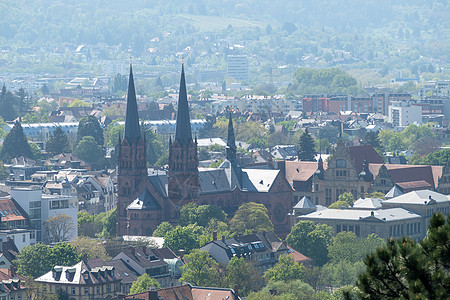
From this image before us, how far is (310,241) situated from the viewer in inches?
4186

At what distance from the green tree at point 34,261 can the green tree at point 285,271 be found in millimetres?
13417

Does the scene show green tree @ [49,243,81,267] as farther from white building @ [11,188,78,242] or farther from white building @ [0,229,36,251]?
white building @ [11,188,78,242]

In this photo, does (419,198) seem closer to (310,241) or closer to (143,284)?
(310,241)

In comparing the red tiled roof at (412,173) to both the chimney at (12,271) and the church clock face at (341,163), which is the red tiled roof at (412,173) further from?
the chimney at (12,271)

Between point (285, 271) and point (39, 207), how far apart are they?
24098 millimetres

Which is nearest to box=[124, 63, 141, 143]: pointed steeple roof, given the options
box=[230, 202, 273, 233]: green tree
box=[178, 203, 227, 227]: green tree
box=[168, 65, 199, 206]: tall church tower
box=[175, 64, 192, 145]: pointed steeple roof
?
box=[168, 65, 199, 206]: tall church tower

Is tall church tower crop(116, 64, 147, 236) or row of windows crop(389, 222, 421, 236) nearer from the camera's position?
tall church tower crop(116, 64, 147, 236)

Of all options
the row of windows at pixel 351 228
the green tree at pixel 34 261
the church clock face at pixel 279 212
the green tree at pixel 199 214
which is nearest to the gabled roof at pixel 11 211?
the green tree at pixel 199 214

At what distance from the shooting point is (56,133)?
18088 cm

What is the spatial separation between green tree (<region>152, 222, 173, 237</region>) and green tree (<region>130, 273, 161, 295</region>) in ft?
82.9

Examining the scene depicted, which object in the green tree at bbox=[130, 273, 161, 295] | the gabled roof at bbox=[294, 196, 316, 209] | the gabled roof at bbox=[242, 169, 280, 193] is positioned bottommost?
the gabled roof at bbox=[294, 196, 316, 209]

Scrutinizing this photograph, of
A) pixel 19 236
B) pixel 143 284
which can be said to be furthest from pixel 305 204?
pixel 143 284

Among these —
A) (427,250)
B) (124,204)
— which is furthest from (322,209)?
(427,250)

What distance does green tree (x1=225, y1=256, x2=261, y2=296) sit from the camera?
8631cm
